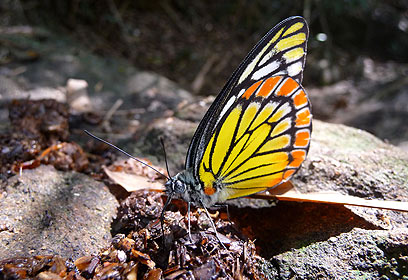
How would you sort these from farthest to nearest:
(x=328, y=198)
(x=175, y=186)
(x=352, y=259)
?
(x=328, y=198) < (x=175, y=186) < (x=352, y=259)

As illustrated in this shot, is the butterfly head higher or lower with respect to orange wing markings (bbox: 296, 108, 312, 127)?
lower

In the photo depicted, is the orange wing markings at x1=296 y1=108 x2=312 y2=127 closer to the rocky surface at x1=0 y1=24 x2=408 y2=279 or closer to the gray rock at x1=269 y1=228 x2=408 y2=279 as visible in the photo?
the rocky surface at x1=0 y1=24 x2=408 y2=279

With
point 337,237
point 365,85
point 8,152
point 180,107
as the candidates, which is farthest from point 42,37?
point 365,85

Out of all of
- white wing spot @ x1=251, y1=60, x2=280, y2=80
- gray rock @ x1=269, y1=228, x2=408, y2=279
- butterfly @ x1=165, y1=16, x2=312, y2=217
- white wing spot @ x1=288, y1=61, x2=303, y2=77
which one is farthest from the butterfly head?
white wing spot @ x1=288, y1=61, x2=303, y2=77

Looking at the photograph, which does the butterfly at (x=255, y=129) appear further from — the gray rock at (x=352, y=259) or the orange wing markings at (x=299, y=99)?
the gray rock at (x=352, y=259)

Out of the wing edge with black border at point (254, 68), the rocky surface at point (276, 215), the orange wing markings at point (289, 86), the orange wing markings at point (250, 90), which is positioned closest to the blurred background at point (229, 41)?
the rocky surface at point (276, 215)

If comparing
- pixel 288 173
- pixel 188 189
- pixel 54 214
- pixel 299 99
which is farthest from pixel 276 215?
pixel 54 214

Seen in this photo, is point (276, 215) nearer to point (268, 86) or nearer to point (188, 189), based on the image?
point (188, 189)
